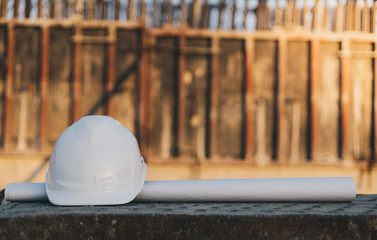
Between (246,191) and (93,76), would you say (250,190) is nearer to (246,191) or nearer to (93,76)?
(246,191)

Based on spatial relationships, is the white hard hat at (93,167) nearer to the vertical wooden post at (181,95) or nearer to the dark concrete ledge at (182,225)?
the dark concrete ledge at (182,225)

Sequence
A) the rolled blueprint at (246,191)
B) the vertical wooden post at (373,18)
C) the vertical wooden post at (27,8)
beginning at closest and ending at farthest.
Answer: the rolled blueprint at (246,191), the vertical wooden post at (27,8), the vertical wooden post at (373,18)

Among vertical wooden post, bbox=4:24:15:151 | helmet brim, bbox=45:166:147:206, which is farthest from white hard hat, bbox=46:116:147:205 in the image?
vertical wooden post, bbox=4:24:15:151

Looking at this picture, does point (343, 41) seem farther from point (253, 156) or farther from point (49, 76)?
point (49, 76)

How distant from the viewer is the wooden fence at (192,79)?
730 centimetres

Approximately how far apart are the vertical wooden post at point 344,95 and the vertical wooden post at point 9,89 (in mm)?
5610

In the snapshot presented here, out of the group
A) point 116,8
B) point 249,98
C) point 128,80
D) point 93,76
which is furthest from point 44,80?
point 249,98

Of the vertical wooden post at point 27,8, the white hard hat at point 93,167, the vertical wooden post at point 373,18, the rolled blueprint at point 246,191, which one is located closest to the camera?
the white hard hat at point 93,167

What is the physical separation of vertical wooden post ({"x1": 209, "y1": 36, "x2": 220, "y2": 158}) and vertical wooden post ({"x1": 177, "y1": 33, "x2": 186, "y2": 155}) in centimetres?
45

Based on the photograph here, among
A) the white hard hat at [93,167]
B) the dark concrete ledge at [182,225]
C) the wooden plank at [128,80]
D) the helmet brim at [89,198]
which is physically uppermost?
the wooden plank at [128,80]

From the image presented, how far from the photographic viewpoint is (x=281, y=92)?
24.0 feet

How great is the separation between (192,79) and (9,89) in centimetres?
311

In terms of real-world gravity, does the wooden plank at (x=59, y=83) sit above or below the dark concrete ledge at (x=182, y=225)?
above

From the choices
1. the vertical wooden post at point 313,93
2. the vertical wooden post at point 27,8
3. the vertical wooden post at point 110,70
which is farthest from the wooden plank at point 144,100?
the vertical wooden post at point 313,93
